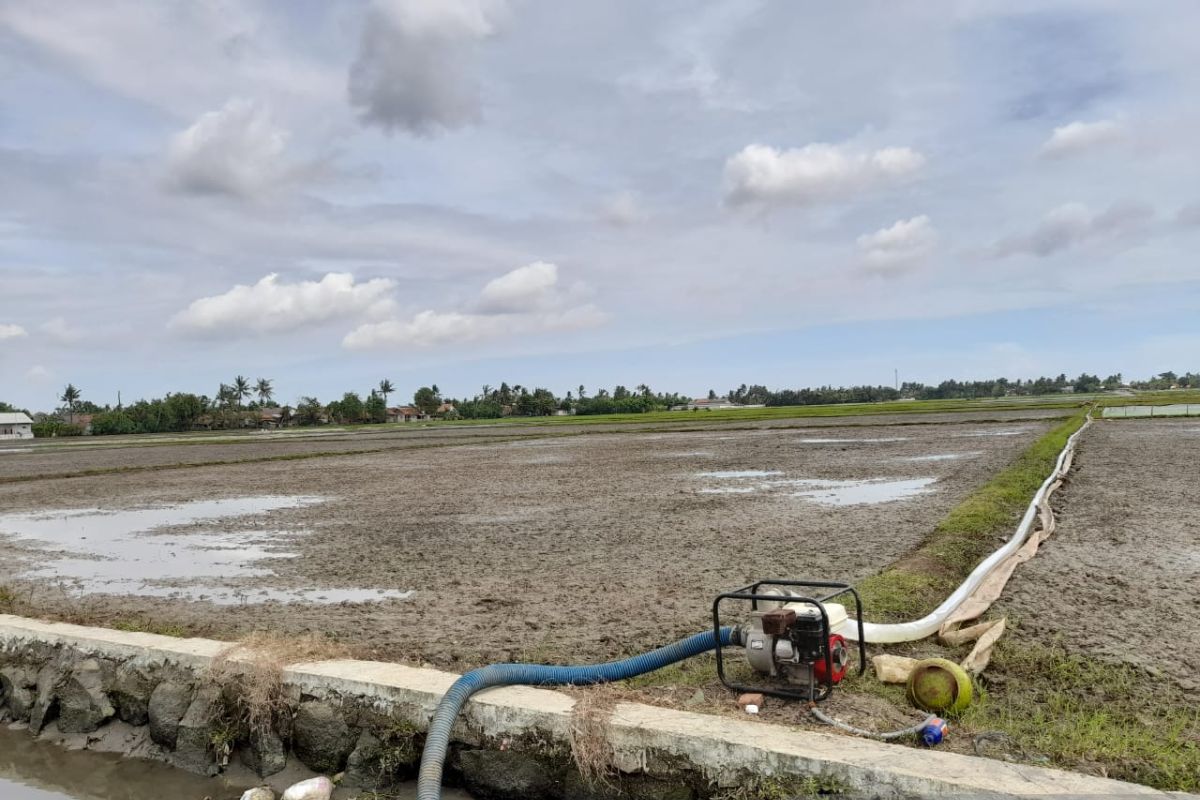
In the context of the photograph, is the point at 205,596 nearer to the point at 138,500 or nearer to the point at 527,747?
the point at 527,747

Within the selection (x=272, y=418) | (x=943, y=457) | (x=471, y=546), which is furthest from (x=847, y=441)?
(x=272, y=418)

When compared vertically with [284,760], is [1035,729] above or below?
above

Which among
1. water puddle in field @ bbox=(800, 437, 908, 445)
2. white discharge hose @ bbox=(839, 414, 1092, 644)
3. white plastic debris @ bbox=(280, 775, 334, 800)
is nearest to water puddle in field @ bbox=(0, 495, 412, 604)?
white plastic debris @ bbox=(280, 775, 334, 800)

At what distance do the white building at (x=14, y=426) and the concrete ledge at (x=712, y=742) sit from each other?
112 metres

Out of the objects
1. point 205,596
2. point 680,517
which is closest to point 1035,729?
point 205,596

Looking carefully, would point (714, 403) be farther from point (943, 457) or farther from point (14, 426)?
point (943, 457)

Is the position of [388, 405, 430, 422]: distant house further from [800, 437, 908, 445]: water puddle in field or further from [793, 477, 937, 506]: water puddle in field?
[793, 477, 937, 506]: water puddle in field

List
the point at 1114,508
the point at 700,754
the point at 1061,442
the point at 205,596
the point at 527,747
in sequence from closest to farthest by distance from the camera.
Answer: the point at 700,754, the point at 527,747, the point at 205,596, the point at 1114,508, the point at 1061,442

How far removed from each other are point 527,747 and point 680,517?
8242 mm

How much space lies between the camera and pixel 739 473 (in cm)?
1978

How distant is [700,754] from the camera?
3.93 meters

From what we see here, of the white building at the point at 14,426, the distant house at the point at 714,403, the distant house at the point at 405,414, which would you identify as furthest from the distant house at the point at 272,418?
the distant house at the point at 714,403

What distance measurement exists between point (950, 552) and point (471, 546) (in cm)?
573

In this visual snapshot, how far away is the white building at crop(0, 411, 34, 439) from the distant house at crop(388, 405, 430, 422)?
1967 inches
